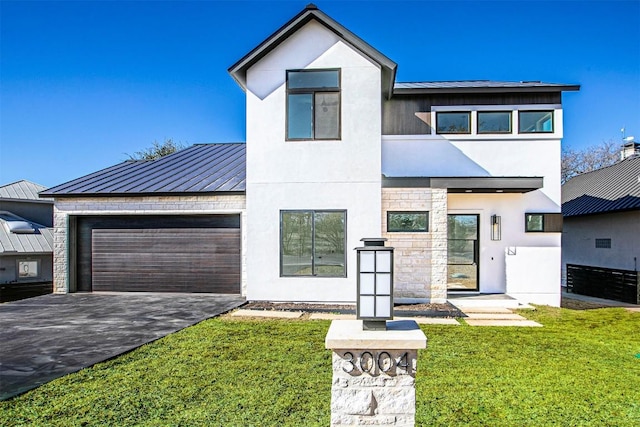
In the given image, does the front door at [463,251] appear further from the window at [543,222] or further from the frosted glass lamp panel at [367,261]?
the frosted glass lamp panel at [367,261]

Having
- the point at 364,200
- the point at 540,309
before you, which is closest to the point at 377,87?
the point at 364,200

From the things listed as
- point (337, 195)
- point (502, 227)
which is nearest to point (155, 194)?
point (337, 195)

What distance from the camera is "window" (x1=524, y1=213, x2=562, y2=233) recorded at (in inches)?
419

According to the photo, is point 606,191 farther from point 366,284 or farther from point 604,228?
point 366,284

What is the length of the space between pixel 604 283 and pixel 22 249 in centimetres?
2116

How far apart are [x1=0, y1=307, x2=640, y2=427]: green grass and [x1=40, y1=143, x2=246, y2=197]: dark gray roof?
5.14m

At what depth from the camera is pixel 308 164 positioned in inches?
387

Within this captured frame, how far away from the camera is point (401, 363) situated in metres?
3.18

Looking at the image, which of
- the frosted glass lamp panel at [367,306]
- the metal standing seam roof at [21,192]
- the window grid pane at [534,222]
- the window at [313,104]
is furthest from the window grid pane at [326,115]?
the metal standing seam roof at [21,192]

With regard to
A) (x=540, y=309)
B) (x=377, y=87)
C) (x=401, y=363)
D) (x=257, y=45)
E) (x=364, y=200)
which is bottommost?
(x=540, y=309)

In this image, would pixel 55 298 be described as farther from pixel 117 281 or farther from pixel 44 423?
pixel 44 423

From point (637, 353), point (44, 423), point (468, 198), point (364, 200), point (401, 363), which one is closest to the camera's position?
point (401, 363)

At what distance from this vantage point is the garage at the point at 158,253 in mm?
10969

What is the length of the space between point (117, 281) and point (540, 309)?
1155 cm
